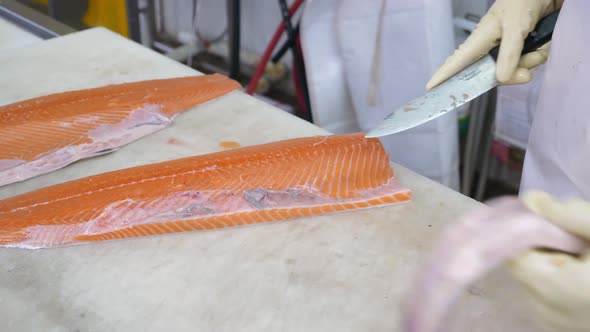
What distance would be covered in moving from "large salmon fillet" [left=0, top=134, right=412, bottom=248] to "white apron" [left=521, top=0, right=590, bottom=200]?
0.38 metres

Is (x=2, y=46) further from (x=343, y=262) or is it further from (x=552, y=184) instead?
(x=552, y=184)

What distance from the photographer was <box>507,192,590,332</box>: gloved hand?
2.50 ft

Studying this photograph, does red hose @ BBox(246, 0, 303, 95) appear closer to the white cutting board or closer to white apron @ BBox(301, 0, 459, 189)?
white apron @ BBox(301, 0, 459, 189)

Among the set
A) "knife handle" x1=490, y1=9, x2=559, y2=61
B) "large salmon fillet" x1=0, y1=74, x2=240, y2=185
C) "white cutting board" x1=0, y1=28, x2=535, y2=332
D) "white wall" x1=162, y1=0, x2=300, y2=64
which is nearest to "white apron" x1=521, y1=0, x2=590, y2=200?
"knife handle" x1=490, y1=9, x2=559, y2=61

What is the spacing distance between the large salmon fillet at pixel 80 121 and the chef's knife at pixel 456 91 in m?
0.74

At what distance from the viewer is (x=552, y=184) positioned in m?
1.60

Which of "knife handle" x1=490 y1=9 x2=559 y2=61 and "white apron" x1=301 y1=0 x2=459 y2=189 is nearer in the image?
"knife handle" x1=490 y1=9 x2=559 y2=61

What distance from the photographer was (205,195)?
5.09 ft

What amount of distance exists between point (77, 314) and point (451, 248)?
2.87 feet

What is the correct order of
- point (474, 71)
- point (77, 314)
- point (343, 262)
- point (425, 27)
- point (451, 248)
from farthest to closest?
point (425, 27), point (474, 71), point (343, 262), point (77, 314), point (451, 248)

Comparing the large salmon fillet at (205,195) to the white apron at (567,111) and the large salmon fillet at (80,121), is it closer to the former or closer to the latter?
the large salmon fillet at (80,121)

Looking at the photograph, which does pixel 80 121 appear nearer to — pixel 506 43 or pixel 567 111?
pixel 506 43

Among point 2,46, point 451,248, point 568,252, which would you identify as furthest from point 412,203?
point 2,46

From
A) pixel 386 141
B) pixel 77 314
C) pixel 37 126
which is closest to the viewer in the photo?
pixel 77 314
